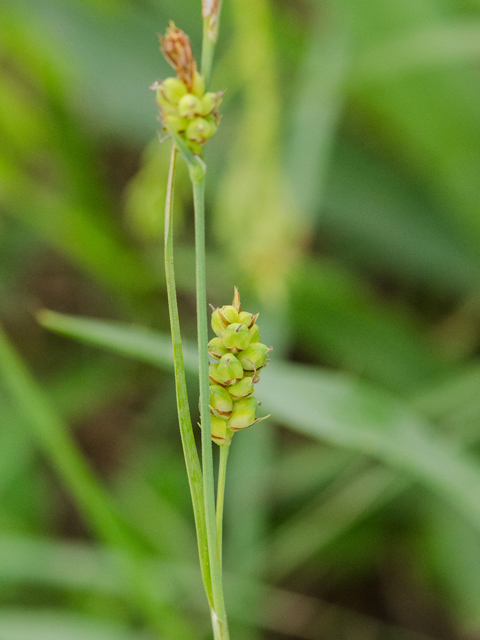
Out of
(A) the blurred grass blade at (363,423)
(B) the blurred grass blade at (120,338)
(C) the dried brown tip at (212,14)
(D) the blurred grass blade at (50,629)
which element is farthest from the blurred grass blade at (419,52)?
(D) the blurred grass blade at (50,629)

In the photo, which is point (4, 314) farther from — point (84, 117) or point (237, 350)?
point (237, 350)

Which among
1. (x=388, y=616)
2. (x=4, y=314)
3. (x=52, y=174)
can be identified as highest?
(x=52, y=174)

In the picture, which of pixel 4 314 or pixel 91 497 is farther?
pixel 4 314

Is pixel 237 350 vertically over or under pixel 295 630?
under

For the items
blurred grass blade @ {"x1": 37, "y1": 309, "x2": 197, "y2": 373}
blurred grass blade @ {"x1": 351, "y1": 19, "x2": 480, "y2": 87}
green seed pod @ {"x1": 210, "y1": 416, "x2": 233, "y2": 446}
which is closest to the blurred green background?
blurred grass blade @ {"x1": 351, "y1": 19, "x2": 480, "y2": 87}

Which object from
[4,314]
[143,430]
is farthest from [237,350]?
[4,314]

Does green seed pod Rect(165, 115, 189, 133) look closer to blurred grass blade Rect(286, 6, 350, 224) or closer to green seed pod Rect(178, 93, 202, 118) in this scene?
green seed pod Rect(178, 93, 202, 118)

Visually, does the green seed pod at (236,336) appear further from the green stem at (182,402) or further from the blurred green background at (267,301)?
the blurred green background at (267,301)
